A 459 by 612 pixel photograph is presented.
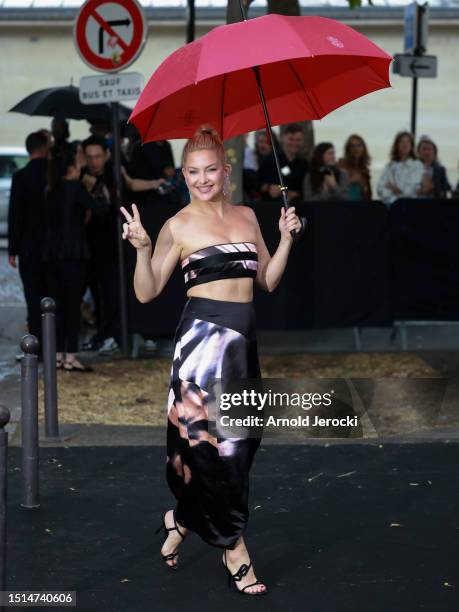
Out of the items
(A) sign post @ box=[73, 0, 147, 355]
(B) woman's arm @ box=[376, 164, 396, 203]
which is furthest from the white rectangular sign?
(B) woman's arm @ box=[376, 164, 396, 203]

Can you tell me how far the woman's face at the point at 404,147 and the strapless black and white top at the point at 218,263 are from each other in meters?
10.1

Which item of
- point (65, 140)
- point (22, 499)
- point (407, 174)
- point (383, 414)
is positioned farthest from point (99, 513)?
point (407, 174)

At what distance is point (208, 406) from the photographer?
220 inches

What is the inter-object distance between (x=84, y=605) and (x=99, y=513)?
4.78ft

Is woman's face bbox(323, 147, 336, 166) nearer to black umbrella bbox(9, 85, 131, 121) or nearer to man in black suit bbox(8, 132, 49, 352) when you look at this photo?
black umbrella bbox(9, 85, 131, 121)

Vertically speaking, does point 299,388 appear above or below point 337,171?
below

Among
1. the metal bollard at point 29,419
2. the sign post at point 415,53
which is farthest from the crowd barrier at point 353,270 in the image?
the sign post at point 415,53

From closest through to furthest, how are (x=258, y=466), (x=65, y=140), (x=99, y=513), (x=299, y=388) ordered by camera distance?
(x=99, y=513)
(x=299, y=388)
(x=258, y=466)
(x=65, y=140)

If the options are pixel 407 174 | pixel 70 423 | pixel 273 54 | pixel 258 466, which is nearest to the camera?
pixel 273 54

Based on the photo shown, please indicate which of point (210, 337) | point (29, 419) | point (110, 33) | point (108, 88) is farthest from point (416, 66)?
point (210, 337)

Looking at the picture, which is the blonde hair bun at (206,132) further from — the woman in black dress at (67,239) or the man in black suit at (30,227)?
the man in black suit at (30,227)

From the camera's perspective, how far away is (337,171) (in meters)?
13.6

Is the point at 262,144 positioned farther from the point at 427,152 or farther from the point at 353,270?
the point at 353,270

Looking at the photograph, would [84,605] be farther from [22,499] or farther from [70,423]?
[70,423]
